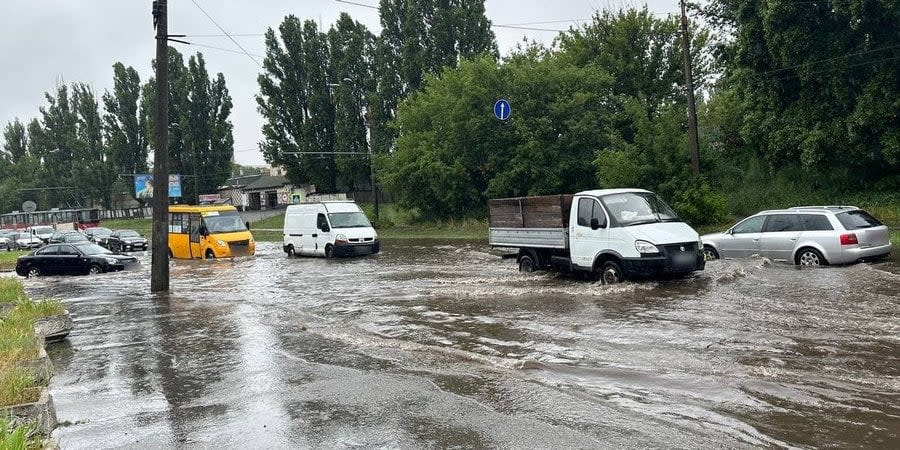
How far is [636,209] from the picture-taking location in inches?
556

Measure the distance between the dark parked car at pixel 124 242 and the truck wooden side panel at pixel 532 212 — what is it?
105ft

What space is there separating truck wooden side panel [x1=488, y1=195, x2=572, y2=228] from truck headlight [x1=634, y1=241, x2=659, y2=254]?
233cm

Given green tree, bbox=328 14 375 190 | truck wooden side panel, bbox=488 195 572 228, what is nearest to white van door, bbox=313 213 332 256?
truck wooden side panel, bbox=488 195 572 228

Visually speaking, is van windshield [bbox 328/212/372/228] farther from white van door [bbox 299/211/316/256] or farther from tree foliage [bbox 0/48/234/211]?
tree foliage [bbox 0/48/234/211]

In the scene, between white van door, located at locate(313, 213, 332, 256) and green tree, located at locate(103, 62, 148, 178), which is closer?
white van door, located at locate(313, 213, 332, 256)

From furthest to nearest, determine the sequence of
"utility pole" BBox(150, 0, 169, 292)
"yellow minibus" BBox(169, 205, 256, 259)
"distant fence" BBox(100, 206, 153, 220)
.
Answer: "distant fence" BBox(100, 206, 153, 220) → "yellow minibus" BBox(169, 205, 256, 259) → "utility pole" BBox(150, 0, 169, 292)

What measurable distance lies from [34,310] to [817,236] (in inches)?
604

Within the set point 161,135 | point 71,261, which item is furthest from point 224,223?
point 161,135

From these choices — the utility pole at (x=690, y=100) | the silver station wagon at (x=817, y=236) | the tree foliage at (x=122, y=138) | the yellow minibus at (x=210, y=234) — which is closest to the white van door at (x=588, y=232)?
the silver station wagon at (x=817, y=236)

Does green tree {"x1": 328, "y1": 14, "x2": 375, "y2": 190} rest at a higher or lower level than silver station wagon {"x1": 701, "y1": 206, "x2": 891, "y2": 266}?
higher

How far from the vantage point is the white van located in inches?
1021

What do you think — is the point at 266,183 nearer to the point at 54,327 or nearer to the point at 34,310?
the point at 34,310

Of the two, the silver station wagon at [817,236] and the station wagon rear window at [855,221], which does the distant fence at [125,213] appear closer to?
the silver station wagon at [817,236]

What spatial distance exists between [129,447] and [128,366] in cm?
373
